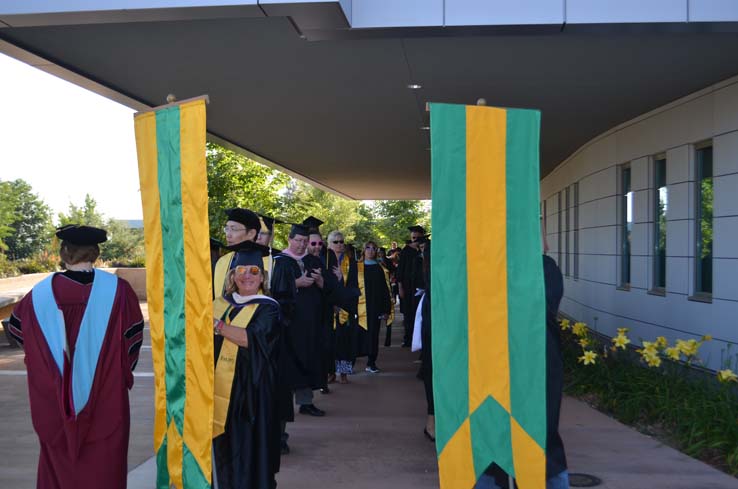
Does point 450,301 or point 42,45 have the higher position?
point 42,45

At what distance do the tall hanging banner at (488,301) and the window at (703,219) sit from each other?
5280mm

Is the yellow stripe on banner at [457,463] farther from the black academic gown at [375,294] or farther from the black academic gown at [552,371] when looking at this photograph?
the black academic gown at [375,294]

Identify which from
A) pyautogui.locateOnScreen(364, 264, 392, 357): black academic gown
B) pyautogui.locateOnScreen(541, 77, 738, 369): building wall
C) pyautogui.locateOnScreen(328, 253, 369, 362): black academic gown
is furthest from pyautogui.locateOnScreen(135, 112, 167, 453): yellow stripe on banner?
pyautogui.locateOnScreen(364, 264, 392, 357): black academic gown

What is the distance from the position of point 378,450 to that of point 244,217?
7.58 feet

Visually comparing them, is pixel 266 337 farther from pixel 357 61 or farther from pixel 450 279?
pixel 357 61

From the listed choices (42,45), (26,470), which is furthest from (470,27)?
(26,470)

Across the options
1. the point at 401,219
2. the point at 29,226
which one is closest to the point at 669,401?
the point at 401,219

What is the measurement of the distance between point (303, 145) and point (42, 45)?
24.1 feet

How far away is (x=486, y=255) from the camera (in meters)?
3.96

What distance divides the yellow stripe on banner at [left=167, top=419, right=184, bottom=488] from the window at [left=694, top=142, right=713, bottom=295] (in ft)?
21.0

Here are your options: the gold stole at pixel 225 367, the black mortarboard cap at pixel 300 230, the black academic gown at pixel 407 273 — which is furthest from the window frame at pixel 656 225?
the gold stole at pixel 225 367

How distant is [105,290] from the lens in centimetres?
418

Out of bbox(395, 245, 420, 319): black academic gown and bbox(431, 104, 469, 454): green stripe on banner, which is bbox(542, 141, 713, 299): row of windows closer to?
bbox(395, 245, 420, 319): black academic gown

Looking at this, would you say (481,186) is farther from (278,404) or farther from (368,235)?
(368,235)
